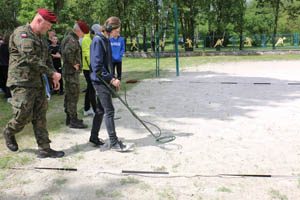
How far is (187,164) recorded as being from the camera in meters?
3.71

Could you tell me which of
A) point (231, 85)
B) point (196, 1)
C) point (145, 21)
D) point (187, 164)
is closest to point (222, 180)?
point (187, 164)

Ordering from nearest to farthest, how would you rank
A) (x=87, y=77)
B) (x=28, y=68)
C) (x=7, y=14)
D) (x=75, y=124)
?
(x=28, y=68) → (x=75, y=124) → (x=87, y=77) → (x=7, y=14)

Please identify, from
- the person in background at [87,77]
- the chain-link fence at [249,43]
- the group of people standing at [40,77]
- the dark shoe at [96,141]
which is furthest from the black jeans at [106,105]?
the chain-link fence at [249,43]

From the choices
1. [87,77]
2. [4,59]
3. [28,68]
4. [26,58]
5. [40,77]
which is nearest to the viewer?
[26,58]

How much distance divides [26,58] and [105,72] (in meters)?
0.97

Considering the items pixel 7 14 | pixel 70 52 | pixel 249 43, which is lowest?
pixel 70 52

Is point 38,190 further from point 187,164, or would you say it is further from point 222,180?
point 222,180

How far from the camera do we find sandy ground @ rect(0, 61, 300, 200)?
3060 millimetres

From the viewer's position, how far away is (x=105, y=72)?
386 cm

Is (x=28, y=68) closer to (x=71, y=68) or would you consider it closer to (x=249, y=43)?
(x=71, y=68)

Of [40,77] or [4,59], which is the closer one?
[40,77]

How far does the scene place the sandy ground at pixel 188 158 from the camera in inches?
120

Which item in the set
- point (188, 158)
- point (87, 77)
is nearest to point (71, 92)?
point (87, 77)

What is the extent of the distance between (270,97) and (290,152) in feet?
12.0
